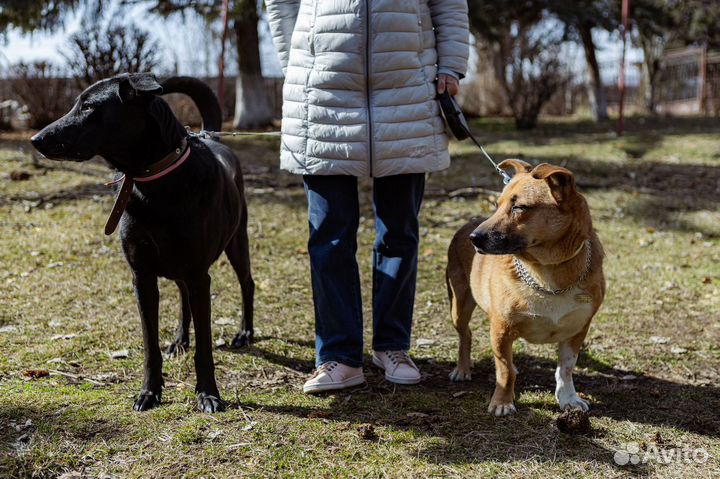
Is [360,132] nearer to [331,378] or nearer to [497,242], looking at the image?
[497,242]

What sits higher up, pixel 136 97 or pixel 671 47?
pixel 671 47

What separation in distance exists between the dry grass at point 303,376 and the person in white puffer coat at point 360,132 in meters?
0.37

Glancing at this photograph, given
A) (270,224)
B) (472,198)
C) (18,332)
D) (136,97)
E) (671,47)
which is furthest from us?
(671,47)

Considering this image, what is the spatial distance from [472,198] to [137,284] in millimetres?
5585

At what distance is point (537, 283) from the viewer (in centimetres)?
305

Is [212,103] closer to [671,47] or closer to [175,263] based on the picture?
[175,263]

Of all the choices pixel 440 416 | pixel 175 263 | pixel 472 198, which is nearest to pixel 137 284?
pixel 175 263

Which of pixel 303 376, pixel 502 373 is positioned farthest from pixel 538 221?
pixel 303 376

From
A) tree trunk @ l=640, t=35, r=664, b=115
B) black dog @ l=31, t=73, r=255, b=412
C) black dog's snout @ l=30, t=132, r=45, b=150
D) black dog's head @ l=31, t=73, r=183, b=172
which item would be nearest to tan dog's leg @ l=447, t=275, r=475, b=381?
black dog @ l=31, t=73, r=255, b=412

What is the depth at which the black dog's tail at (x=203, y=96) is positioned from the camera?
3.45m

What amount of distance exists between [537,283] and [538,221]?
29cm

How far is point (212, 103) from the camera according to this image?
3.88m

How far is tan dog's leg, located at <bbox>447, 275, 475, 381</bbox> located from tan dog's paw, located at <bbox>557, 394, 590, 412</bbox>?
1.86 feet

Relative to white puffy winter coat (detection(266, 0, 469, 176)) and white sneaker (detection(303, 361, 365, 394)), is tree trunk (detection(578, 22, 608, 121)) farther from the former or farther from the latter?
white sneaker (detection(303, 361, 365, 394))
